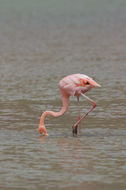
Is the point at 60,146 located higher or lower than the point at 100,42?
higher

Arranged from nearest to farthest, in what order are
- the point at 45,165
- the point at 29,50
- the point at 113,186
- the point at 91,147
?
the point at 113,186
the point at 45,165
the point at 91,147
the point at 29,50

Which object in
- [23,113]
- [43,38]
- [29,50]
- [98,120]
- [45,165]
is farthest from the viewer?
[43,38]

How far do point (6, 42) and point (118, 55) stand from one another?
448 inches

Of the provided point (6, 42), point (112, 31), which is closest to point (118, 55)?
point (6, 42)

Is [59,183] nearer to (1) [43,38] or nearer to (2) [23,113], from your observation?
(2) [23,113]

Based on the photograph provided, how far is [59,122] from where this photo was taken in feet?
60.8

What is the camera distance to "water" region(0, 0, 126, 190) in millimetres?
12852

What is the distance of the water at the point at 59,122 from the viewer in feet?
42.2

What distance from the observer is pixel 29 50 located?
127 feet

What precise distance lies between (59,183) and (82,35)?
37667 mm

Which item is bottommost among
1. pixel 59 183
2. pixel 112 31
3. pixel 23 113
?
pixel 112 31

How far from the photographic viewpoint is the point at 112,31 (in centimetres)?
5416

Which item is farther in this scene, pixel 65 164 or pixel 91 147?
pixel 91 147

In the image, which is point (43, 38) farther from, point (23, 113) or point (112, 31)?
point (23, 113)
